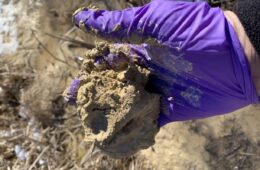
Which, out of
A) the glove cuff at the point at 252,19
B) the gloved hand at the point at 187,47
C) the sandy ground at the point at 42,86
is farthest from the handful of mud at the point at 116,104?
the sandy ground at the point at 42,86

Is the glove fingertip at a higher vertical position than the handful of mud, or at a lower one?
higher

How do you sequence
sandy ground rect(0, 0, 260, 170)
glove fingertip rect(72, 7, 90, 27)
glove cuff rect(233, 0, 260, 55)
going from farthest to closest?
sandy ground rect(0, 0, 260, 170), glove fingertip rect(72, 7, 90, 27), glove cuff rect(233, 0, 260, 55)

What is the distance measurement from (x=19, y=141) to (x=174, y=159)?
0.73 m

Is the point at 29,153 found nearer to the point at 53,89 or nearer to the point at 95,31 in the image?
the point at 53,89

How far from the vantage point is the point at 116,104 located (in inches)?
48.5

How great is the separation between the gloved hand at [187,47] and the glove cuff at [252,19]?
0.09 ft

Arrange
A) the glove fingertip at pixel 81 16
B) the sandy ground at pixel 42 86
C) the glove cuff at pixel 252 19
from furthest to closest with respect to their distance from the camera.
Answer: the sandy ground at pixel 42 86 → the glove fingertip at pixel 81 16 → the glove cuff at pixel 252 19

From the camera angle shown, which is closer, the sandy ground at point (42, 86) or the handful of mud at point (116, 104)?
the handful of mud at point (116, 104)

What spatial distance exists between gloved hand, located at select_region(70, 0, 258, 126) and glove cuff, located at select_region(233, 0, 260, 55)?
29mm

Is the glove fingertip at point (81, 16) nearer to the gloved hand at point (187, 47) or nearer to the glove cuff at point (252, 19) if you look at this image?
the gloved hand at point (187, 47)

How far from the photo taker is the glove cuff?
0.95 m

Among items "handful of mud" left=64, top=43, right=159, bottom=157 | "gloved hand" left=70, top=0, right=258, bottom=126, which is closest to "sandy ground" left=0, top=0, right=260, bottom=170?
"handful of mud" left=64, top=43, right=159, bottom=157

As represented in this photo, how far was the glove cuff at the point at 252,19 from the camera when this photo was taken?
95 cm

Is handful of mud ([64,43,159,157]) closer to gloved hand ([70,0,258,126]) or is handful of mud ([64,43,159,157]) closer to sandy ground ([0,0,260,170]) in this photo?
gloved hand ([70,0,258,126])
